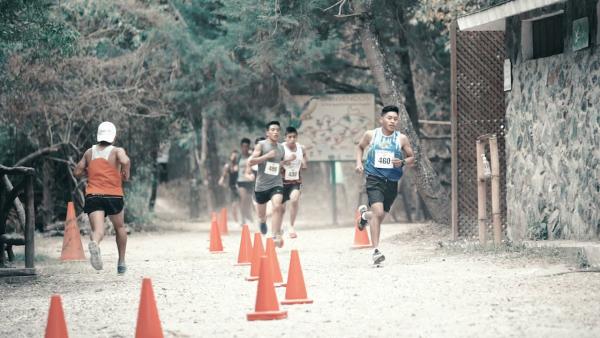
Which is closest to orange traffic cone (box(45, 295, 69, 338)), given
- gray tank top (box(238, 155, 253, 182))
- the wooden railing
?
the wooden railing

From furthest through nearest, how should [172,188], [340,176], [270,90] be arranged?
1. [172,188]
2. [340,176]
3. [270,90]

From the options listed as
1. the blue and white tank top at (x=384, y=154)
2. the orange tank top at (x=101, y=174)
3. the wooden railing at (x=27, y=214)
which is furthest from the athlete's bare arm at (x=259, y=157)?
the wooden railing at (x=27, y=214)

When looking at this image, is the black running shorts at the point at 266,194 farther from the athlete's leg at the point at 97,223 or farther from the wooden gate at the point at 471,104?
the athlete's leg at the point at 97,223

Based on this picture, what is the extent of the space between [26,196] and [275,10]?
7464mm

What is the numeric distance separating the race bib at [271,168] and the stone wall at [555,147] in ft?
12.0

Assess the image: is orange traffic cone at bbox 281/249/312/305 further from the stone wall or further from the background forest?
the background forest

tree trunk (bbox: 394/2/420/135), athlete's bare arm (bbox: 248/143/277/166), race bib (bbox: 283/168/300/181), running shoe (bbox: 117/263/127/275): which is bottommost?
running shoe (bbox: 117/263/127/275)

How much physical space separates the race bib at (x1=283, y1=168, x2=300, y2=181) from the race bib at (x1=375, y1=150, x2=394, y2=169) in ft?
14.1

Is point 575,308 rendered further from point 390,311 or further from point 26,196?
point 26,196

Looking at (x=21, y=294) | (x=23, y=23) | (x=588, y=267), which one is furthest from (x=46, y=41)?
(x=588, y=267)

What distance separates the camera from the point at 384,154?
14750mm

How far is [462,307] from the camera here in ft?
33.5

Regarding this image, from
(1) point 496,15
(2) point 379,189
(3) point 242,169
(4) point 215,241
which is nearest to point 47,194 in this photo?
(3) point 242,169

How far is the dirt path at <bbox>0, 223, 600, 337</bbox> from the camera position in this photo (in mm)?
9305
